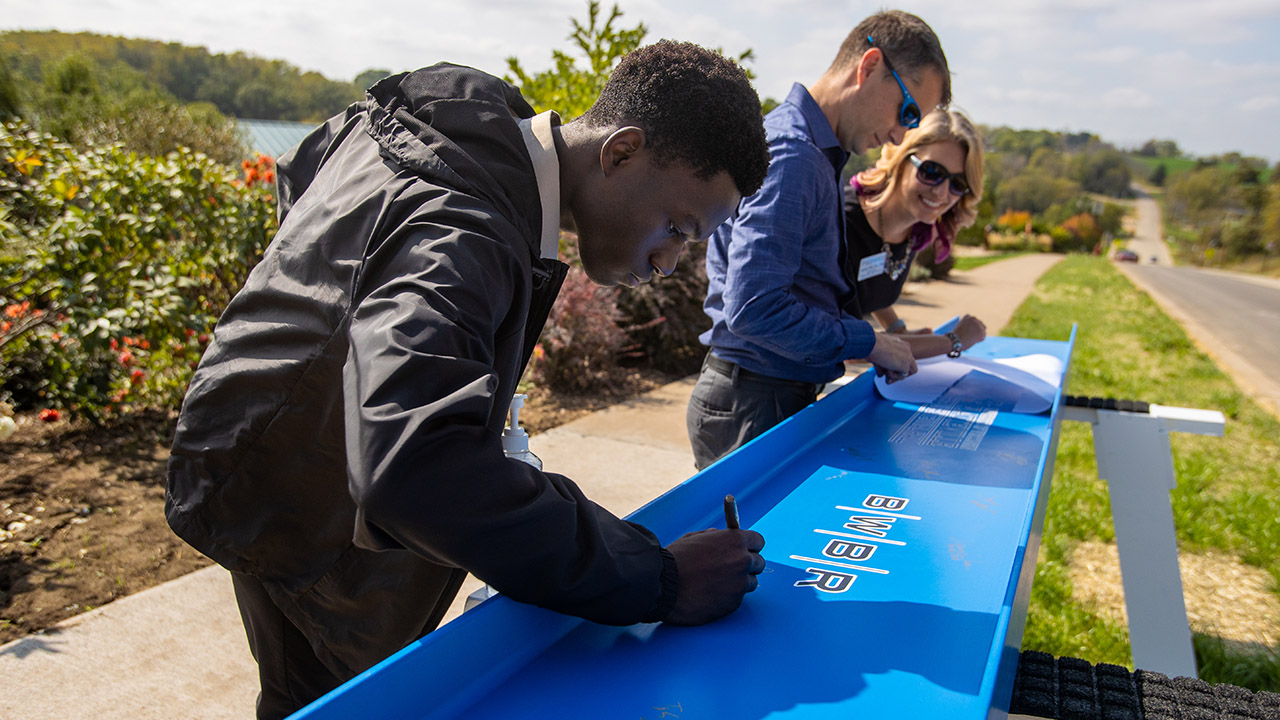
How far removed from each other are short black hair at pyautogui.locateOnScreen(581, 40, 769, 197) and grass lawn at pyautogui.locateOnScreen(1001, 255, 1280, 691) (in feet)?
8.88

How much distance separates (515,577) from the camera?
3.17 ft

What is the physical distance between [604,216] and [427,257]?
18.1 inches

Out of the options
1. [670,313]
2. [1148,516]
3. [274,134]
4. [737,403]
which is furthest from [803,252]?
[274,134]

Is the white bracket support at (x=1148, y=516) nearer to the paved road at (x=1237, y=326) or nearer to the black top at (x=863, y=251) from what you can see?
the black top at (x=863, y=251)

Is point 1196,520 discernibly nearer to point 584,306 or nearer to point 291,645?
point 584,306

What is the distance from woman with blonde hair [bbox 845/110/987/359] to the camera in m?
2.65

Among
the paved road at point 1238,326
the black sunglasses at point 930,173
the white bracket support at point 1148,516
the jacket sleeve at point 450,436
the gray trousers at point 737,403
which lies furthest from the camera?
the paved road at point 1238,326

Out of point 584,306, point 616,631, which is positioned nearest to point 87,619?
point 616,631

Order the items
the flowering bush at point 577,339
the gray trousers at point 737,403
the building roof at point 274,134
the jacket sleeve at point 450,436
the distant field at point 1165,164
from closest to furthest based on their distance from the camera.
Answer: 1. the jacket sleeve at point 450,436
2. the gray trousers at point 737,403
3. the flowering bush at point 577,339
4. the building roof at point 274,134
5. the distant field at point 1165,164

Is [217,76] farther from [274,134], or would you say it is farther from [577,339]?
[577,339]

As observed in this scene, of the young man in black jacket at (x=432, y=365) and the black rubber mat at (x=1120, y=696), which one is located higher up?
the young man in black jacket at (x=432, y=365)

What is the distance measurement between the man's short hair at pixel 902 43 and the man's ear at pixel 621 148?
1.31 metres

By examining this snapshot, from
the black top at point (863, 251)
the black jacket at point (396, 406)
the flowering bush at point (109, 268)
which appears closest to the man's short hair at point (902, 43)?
the black top at point (863, 251)

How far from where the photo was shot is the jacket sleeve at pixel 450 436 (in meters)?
0.86
